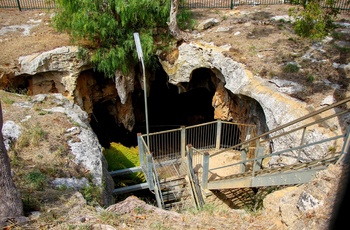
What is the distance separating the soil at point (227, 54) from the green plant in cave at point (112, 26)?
3.91 feet

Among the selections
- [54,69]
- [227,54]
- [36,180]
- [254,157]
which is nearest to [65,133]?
[36,180]

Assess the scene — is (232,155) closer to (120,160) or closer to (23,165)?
(120,160)

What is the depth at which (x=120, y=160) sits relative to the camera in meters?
12.4

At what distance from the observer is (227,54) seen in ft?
34.9

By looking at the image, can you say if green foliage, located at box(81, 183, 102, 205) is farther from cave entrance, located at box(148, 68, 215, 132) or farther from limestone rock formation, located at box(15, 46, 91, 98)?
cave entrance, located at box(148, 68, 215, 132)

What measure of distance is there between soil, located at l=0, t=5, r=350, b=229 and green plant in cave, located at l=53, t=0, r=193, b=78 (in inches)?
46.9

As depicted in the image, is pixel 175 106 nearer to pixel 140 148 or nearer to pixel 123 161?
pixel 123 161

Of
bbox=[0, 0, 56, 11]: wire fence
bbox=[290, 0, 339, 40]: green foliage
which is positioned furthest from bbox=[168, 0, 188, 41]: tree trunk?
A: bbox=[0, 0, 56, 11]: wire fence

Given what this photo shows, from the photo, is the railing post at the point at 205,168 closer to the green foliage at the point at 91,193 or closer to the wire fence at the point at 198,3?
the green foliage at the point at 91,193

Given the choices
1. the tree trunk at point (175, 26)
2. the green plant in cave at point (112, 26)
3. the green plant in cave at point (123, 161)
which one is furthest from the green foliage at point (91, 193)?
the tree trunk at point (175, 26)

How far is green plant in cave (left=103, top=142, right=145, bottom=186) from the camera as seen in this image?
11472 millimetres

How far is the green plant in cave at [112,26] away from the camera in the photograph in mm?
10539

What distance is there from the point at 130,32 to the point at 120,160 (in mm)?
5470

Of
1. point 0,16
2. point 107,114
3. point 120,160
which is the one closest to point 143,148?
point 120,160
